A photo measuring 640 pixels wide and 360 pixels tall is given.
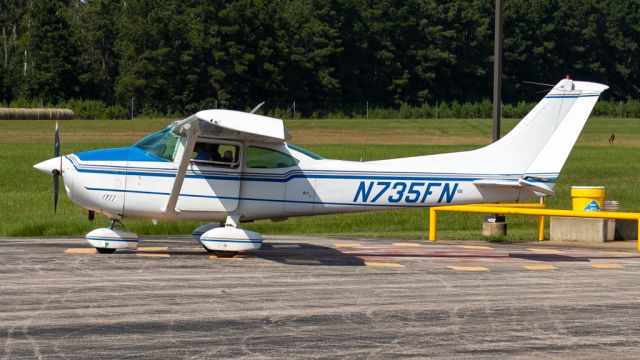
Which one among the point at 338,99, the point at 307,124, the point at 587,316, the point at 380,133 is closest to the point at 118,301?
the point at 587,316

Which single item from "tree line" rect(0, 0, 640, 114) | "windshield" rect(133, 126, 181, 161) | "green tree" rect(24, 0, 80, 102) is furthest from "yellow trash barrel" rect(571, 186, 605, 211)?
"green tree" rect(24, 0, 80, 102)

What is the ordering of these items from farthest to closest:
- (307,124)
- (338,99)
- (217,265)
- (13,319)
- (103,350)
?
(338,99), (307,124), (217,265), (13,319), (103,350)

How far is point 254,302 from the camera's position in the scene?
38.7 ft

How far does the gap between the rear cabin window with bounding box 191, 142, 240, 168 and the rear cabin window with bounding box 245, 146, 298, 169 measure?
19 centimetres

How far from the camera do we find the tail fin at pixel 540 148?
1567 centimetres

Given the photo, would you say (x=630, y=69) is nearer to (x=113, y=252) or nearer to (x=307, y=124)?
(x=307, y=124)

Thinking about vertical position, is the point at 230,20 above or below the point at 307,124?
above

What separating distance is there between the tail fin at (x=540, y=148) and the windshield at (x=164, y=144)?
313 centimetres

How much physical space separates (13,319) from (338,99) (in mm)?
86037

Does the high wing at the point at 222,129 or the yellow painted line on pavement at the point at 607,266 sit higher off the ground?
the high wing at the point at 222,129

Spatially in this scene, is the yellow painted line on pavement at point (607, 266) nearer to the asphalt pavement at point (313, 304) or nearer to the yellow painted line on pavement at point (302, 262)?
the asphalt pavement at point (313, 304)

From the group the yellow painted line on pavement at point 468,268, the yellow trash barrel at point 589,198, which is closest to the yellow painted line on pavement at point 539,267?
the yellow painted line on pavement at point 468,268

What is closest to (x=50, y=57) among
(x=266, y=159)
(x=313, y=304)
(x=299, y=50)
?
(x=299, y=50)

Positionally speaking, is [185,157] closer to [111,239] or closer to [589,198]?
[111,239]
